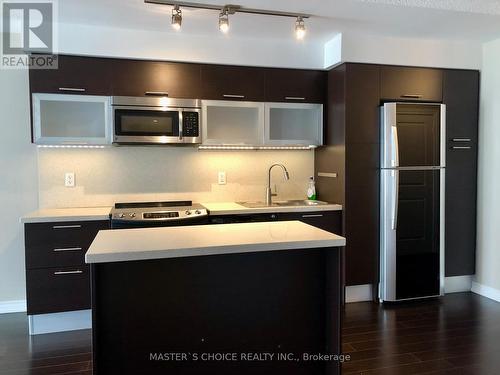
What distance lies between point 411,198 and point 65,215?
289 centimetres

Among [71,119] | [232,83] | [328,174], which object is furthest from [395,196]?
[71,119]

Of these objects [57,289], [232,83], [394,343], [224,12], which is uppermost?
[224,12]

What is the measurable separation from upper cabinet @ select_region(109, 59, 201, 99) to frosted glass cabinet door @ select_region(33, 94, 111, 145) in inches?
8.1

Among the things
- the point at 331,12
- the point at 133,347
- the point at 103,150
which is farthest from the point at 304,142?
the point at 133,347

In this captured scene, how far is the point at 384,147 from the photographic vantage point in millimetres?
3576

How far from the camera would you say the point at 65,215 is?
310 cm

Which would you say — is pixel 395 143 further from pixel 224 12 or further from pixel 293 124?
pixel 224 12

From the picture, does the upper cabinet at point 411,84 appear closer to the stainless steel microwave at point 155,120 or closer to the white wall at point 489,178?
the white wall at point 489,178

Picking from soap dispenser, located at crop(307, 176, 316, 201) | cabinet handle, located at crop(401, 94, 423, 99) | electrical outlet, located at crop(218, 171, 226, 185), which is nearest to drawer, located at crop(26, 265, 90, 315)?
electrical outlet, located at crop(218, 171, 226, 185)

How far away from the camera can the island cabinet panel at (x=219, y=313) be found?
1845 mm

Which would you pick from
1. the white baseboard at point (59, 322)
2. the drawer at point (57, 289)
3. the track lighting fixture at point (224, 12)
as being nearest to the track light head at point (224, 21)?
the track lighting fixture at point (224, 12)

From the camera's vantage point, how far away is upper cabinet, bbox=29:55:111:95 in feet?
10.7

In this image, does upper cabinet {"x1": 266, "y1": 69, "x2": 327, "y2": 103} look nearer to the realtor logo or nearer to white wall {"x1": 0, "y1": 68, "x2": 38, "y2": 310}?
the realtor logo

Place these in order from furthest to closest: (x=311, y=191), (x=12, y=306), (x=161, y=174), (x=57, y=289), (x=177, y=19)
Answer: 1. (x=311, y=191)
2. (x=161, y=174)
3. (x=12, y=306)
4. (x=57, y=289)
5. (x=177, y=19)
